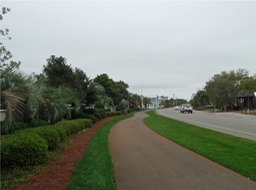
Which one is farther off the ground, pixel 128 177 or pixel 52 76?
pixel 52 76

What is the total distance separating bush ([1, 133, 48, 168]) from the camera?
7.14 m

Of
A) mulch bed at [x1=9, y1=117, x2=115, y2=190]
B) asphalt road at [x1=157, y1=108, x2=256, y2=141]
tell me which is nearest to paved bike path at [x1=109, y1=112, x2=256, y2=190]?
mulch bed at [x1=9, y1=117, x2=115, y2=190]

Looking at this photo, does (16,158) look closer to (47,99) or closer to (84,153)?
(84,153)

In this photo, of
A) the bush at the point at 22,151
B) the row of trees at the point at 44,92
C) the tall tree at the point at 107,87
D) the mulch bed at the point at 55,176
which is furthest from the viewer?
the tall tree at the point at 107,87

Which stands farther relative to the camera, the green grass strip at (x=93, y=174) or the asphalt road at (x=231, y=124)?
the asphalt road at (x=231, y=124)

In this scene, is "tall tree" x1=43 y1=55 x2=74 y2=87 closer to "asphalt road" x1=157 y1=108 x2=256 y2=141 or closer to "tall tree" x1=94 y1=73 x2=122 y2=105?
"asphalt road" x1=157 y1=108 x2=256 y2=141

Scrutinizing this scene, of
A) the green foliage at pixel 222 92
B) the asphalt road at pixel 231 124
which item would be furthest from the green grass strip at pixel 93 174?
the green foliage at pixel 222 92

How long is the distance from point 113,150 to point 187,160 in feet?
11.2

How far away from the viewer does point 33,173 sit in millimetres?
7094

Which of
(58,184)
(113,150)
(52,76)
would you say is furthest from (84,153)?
(52,76)

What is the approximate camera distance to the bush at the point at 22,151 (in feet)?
23.4

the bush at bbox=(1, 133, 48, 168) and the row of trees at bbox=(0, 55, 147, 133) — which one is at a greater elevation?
the row of trees at bbox=(0, 55, 147, 133)

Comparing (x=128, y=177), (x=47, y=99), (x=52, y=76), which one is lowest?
(x=128, y=177)

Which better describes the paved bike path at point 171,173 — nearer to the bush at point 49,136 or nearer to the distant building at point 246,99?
the bush at point 49,136
